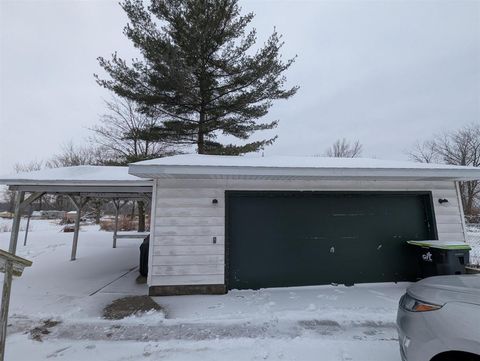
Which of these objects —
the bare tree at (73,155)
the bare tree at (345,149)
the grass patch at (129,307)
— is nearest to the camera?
the grass patch at (129,307)

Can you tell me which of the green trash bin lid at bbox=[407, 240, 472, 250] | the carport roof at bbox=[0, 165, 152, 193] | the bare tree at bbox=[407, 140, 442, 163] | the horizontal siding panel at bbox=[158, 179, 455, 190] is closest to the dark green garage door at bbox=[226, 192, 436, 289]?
the horizontal siding panel at bbox=[158, 179, 455, 190]

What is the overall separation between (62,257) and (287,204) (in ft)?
27.0

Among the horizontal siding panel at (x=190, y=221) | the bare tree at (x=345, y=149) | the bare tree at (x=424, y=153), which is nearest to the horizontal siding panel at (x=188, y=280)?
the horizontal siding panel at (x=190, y=221)

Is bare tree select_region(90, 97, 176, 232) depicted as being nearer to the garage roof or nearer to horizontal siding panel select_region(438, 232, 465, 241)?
the garage roof

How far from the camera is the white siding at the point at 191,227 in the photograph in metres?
5.26

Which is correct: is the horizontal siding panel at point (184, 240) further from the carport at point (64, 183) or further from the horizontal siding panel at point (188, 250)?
the carport at point (64, 183)

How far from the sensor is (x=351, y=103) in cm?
2866

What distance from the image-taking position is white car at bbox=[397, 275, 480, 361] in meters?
1.78

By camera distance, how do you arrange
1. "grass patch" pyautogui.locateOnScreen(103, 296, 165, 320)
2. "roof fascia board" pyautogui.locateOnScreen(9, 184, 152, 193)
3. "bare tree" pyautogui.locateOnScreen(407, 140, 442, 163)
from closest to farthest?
1. "grass patch" pyautogui.locateOnScreen(103, 296, 165, 320)
2. "roof fascia board" pyautogui.locateOnScreen(9, 184, 152, 193)
3. "bare tree" pyautogui.locateOnScreen(407, 140, 442, 163)

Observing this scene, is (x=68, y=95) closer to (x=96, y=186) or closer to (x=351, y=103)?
(x=96, y=186)

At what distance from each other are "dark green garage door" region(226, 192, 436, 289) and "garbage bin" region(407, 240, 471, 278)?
0.54 meters

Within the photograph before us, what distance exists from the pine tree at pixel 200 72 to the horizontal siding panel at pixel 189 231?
5.99m

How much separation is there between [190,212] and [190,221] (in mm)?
188

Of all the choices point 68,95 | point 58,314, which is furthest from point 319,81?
point 58,314
